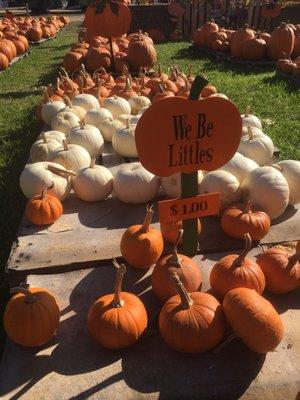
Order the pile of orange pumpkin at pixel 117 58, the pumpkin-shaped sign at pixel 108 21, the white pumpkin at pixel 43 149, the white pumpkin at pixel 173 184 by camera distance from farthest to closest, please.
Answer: the pile of orange pumpkin at pixel 117 58 < the pumpkin-shaped sign at pixel 108 21 < the white pumpkin at pixel 43 149 < the white pumpkin at pixel 173 184

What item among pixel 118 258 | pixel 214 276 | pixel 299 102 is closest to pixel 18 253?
pixel 118 258

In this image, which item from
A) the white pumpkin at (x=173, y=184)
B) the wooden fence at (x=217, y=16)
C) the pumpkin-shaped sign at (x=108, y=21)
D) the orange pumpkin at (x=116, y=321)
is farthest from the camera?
the wooden fence at (x=217, y=16)

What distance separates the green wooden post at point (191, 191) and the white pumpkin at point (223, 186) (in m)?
0.54

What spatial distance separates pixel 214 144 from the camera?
2291mm

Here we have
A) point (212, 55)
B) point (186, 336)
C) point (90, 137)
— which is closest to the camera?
point (186, 336)

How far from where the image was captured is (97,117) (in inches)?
171

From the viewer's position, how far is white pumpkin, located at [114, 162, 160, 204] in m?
3.11

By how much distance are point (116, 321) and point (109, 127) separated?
8.58 feet

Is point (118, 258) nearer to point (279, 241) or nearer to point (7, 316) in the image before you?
point (7, 316)

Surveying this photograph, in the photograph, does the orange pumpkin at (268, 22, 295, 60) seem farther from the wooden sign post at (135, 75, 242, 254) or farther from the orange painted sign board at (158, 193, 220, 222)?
the orange painted sign board at (158, 193, 220, 222)

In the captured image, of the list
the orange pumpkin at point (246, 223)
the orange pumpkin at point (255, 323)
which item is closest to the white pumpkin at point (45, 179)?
the orange pumpkin at point (246, 223)

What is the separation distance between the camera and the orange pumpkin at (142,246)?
2.43 meters

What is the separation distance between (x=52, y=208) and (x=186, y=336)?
1.43m

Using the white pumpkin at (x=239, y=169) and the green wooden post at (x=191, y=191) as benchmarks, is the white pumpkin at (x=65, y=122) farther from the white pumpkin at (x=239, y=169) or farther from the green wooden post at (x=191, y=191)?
the green wooden post at (x=191, y=191)
